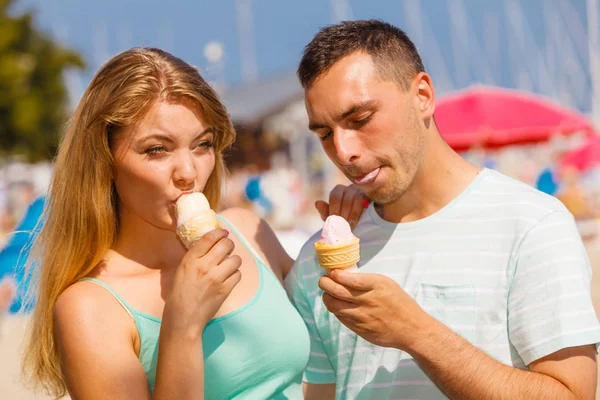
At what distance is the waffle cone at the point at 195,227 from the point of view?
2.98m

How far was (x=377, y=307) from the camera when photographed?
2.68 metres

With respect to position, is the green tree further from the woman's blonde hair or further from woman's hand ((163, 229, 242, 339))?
woman's hand ((163, 229, 242, 339))

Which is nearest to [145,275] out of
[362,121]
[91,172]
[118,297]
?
[118,297]

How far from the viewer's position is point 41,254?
11.1ft

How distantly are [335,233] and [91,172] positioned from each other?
1.14 meters

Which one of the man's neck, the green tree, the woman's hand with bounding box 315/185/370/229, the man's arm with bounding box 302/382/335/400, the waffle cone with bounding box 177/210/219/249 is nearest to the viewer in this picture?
the waffle cone with bounding box 177/210/219/249

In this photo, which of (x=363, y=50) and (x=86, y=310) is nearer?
(x=86, y=310)

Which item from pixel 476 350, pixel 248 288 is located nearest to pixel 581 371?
pixel 476 350

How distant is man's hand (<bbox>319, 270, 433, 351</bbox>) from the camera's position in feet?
8.73

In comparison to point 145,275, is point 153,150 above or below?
above

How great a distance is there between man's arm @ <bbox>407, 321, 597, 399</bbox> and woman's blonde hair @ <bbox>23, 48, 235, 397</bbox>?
1.42 metres

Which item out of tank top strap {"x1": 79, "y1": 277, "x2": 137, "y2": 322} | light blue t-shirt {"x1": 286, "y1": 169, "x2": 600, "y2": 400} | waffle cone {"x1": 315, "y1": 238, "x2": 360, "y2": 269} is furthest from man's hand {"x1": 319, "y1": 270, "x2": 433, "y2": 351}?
tank top strap {"x1": 79, "y1": 277, "x2": 137, "y2": 322}

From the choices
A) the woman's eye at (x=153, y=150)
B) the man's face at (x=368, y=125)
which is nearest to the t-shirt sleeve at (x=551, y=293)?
the man's face at (x=368, y=125)

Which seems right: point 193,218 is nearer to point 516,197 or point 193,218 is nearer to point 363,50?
point 363,50
